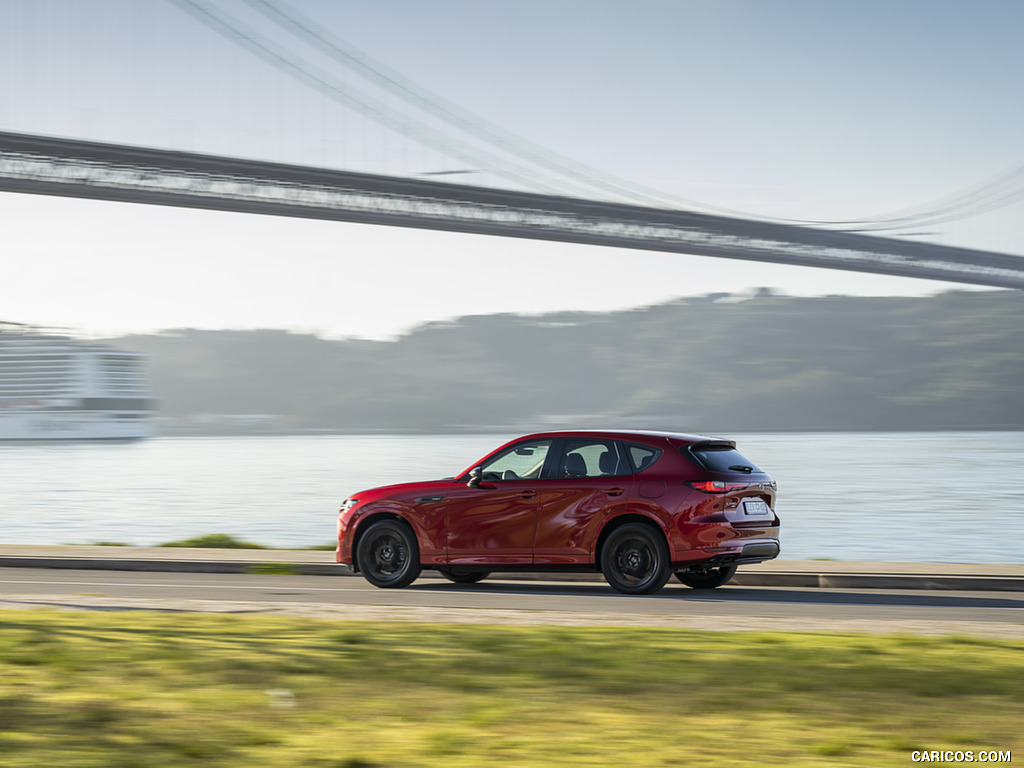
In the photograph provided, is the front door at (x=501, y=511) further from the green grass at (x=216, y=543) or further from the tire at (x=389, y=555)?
the green grass at (x=216, y=543)

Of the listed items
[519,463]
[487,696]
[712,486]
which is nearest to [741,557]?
[712,486]

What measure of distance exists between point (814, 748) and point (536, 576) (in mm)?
8887

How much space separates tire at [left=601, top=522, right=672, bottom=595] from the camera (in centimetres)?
1125

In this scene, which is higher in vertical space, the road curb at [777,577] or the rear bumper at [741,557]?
the rear bumper at [741,557]

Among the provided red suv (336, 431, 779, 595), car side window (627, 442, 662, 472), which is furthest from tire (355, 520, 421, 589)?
car side window (627, 442, 662, 472)

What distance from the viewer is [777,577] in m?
13.1

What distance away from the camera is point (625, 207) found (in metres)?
49.8

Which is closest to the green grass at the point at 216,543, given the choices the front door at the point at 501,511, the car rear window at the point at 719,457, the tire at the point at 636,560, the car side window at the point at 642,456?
the front door at the point at 501,511

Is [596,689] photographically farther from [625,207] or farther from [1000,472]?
[1000,472]

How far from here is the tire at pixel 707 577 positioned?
1232 cm

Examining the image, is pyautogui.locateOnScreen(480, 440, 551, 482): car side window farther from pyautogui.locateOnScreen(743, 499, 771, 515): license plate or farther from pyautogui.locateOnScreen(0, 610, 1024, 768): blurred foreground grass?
pyautogui.locateOnScreen(0, 610, 1024, 768): blurred foreground grass

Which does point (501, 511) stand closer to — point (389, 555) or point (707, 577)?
point (389, 555)

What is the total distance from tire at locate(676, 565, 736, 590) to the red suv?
0.6 inches

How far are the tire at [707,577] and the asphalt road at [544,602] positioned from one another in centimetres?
10
